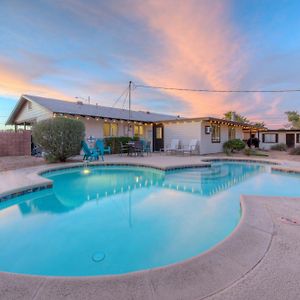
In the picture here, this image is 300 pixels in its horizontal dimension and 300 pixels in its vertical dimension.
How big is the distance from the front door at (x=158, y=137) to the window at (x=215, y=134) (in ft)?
12.9

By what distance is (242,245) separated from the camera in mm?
2645

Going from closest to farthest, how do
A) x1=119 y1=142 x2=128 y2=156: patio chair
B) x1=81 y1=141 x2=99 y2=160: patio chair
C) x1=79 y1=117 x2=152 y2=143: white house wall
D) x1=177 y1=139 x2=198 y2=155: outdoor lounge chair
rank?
x1=81 y1=141 x2=99 y2=160: patio chair → x1=79 y1=117 x2=152 y2=143: white house wall → x1=177 y1=139 x2=198 y2=155: outdoor lounge chair → x1=119 y1=142 x2=128 y2=156: patio chair

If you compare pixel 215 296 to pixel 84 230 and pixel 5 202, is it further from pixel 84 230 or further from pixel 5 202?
pixel 5 202

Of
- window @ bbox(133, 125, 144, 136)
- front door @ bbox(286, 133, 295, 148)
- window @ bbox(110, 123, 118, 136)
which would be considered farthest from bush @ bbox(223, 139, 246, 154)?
front door @ bbox(286, 133, 295, 148)

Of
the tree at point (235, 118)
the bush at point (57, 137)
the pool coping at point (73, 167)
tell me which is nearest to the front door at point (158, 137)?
the pool coping at point (73, 167)

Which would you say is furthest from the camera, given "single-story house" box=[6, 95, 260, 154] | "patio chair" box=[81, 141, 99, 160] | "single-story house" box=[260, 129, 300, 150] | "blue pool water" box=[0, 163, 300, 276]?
"single-story house" box=[260, 129, 300, 150]

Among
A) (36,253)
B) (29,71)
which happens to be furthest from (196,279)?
(29,71)

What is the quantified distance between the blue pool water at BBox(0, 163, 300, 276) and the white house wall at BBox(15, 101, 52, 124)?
7382 mm

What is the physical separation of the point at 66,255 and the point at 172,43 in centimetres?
1078

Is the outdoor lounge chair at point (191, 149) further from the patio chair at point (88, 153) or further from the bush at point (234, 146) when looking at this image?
the patio chair at point (88, 153)

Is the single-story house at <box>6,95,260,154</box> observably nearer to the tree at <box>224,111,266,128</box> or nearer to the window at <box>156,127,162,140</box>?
the window at <box>156,127,162,140</box>

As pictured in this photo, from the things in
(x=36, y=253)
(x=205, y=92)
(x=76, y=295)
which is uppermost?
(x=205, y=92)

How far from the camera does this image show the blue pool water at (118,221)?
9.85 ft

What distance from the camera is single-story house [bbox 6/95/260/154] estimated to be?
562 inches
